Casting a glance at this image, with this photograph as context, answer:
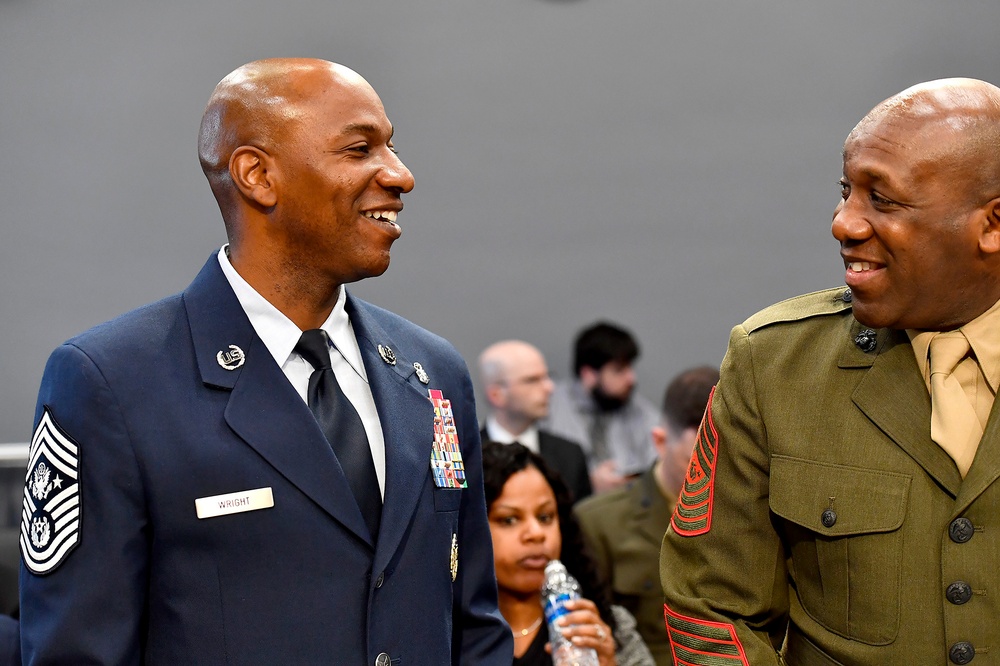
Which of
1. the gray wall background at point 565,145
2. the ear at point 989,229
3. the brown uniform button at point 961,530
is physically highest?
the gray wall background at point 565,145

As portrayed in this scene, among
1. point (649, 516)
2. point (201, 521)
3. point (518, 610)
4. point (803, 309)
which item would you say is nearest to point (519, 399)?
point (649, 516)

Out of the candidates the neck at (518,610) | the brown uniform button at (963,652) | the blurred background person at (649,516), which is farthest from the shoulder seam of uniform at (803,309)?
the blurred background person at (649,516)

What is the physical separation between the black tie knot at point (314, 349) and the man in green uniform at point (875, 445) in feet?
2.04

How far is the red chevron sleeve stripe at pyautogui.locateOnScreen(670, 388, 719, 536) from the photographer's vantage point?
187 centimetres

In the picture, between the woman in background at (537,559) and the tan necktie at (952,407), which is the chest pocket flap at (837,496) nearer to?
the tan necktie at (952,407)

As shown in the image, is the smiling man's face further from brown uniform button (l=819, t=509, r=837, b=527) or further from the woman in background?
the woman in background

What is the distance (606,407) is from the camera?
591 cm

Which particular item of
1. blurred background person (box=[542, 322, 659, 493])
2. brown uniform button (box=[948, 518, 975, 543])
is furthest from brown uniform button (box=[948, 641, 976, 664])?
blurred background person (box=[542, 322, 659, 493])

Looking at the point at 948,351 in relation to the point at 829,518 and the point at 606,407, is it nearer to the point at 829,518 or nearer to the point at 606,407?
the point at 829,518

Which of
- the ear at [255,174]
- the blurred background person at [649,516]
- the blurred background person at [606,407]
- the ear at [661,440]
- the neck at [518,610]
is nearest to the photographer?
the ear at [255,174]

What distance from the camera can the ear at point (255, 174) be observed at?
74.6 inches

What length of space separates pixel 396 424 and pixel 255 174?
18.0 inches

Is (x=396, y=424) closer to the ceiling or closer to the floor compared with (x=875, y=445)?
closer to the ceiling

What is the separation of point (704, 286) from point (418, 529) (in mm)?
4474
